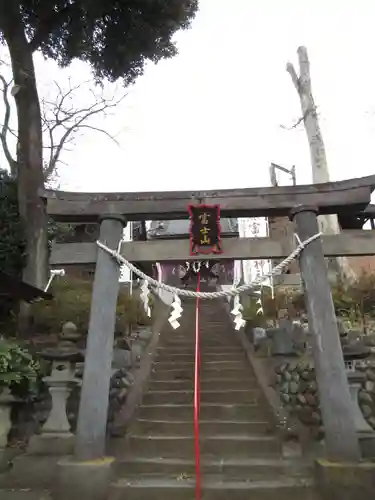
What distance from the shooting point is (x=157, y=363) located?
8672 millimetres

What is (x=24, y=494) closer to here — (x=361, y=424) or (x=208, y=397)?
(x=208, y=397)

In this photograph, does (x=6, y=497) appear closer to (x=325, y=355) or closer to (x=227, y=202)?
(x=325, y=355)

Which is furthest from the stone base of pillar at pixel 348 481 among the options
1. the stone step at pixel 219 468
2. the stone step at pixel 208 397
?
the stone step at pixel 208 397

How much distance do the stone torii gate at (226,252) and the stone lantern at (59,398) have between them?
35.3 inches

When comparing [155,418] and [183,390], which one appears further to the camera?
[183,390]

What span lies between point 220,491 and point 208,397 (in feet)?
8.42

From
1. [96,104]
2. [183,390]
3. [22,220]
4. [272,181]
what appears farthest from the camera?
[272,181]

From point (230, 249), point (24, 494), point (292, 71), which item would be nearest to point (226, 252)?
point (230, 249)

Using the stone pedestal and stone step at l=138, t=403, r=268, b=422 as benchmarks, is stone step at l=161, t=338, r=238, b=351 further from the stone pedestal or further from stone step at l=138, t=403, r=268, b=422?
the stone pedestal

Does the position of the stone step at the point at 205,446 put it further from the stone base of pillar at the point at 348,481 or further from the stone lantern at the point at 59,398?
the stone base of pillar at the point at 348,481

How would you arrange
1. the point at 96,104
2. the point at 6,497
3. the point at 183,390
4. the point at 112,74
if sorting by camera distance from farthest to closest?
the point at 96,104
the point at 112,74
the point at 183,390
the point at 6,497

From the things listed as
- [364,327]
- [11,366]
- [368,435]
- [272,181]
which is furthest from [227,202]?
[272,181]

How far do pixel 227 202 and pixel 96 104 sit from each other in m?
10.5

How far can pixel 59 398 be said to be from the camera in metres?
5.57
